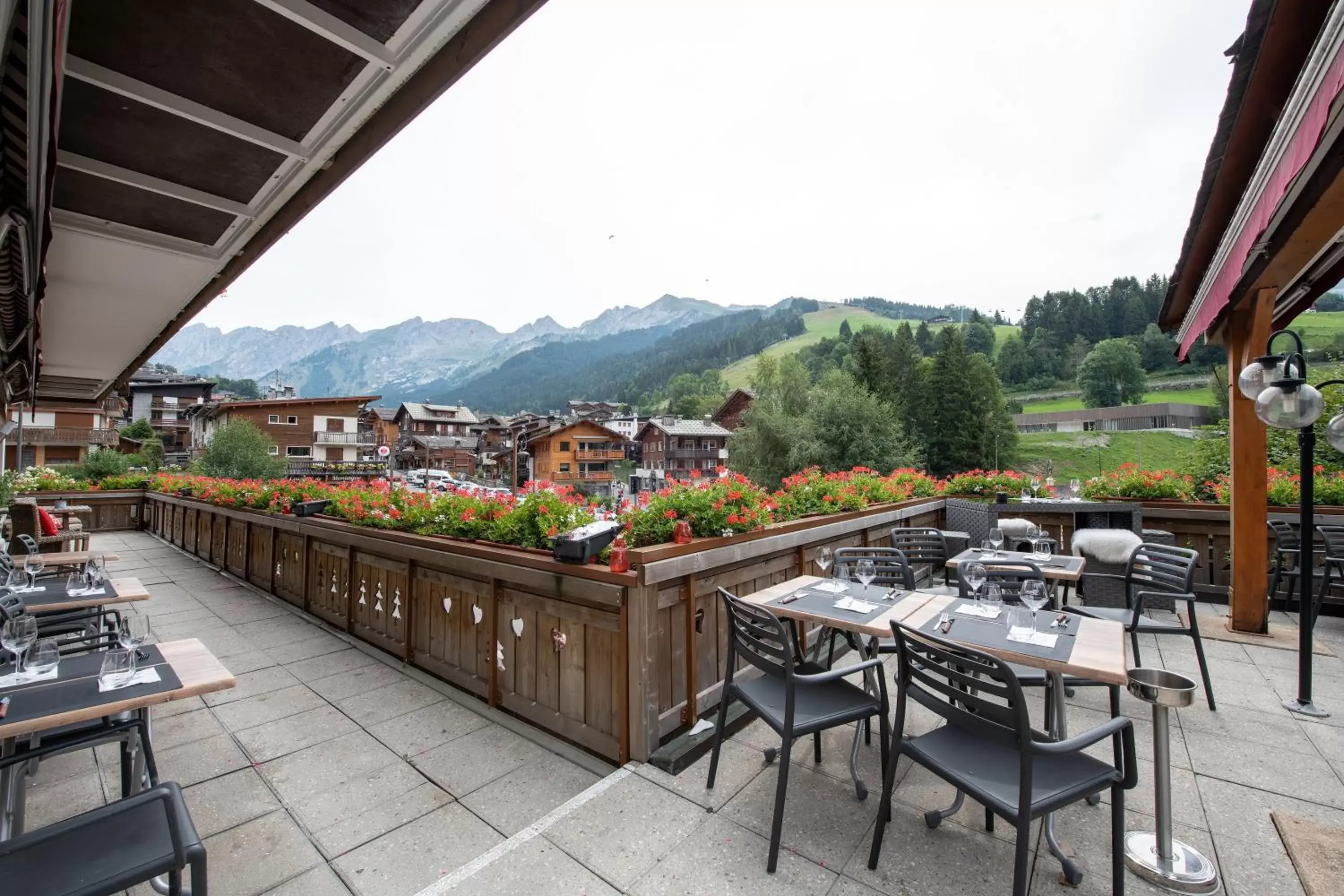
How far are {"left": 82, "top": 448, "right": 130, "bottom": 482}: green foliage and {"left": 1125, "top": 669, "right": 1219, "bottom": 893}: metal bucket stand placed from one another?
91.6 feet

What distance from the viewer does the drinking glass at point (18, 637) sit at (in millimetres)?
2121

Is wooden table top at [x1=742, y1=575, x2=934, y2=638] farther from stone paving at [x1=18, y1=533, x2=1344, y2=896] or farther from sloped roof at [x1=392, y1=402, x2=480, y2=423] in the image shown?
sloped roof at [x1=392, y1=402, x2=480, y2=423]

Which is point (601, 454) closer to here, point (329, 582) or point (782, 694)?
point (329, 582)

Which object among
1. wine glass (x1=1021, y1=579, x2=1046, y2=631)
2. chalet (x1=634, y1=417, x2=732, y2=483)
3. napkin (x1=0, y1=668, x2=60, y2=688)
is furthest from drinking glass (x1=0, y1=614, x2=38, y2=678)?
chalet (x1=634, y1=417, x2=732, y2=483)

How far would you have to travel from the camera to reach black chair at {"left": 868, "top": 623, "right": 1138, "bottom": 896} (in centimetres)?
163

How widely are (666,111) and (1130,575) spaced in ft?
39.4

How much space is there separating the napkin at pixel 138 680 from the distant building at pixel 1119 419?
166ft

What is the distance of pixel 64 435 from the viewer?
32719mm

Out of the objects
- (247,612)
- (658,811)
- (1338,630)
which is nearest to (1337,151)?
(658,811)

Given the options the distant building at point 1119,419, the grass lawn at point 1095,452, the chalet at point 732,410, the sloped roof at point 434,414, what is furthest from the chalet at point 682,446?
the distant building at point 1119,419

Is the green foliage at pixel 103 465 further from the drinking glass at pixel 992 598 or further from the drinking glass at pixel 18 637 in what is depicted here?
the drinking glass at pixel 992 598

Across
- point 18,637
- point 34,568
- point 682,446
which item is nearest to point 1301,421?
point 18,637

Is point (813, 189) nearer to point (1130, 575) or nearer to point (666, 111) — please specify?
Answer: point (666, 111)

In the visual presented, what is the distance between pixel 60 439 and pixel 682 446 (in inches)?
1678
